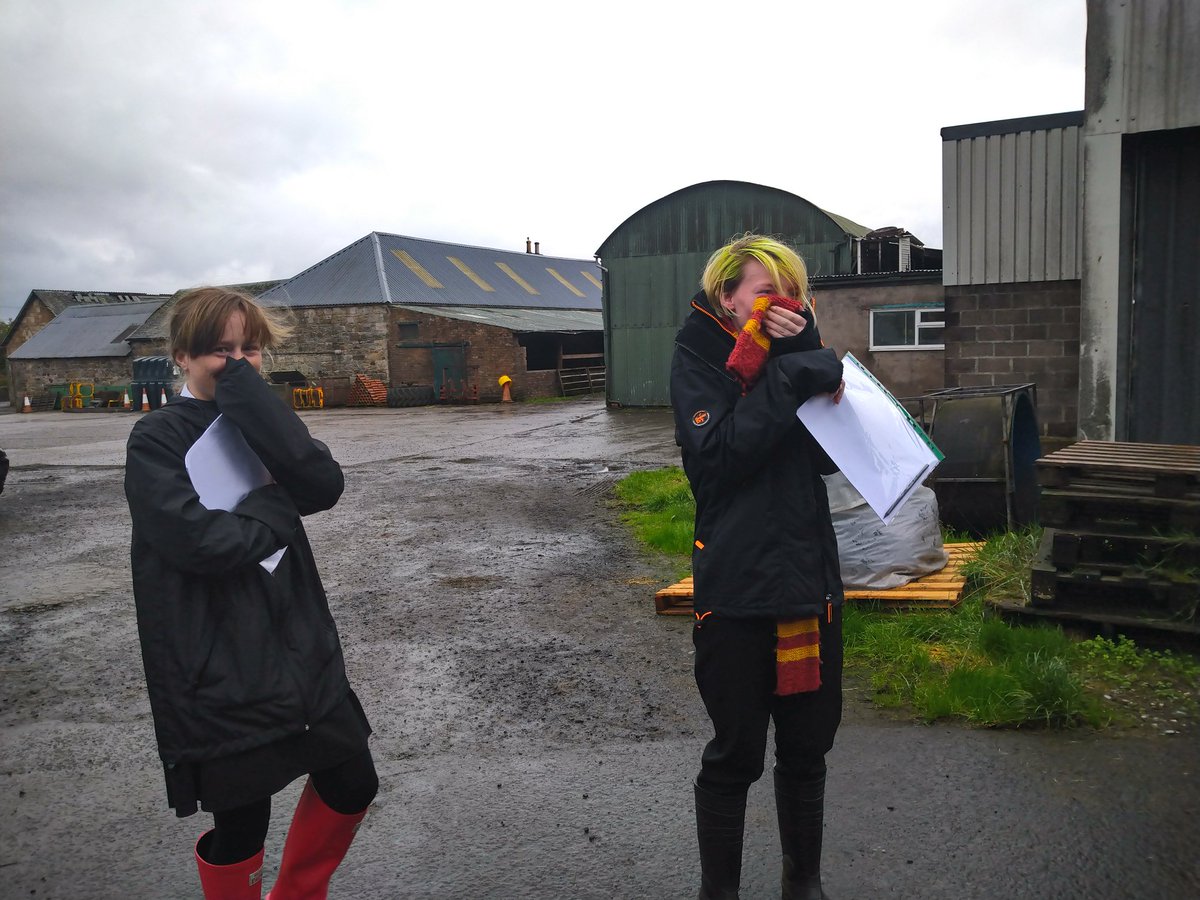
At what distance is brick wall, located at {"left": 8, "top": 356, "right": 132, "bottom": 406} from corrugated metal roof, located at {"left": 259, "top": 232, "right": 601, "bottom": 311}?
29.8ft

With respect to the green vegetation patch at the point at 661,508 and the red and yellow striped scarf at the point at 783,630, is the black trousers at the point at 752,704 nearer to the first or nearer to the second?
the red and yellow striped scarf at the point at 783,630

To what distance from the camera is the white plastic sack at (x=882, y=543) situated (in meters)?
5.70

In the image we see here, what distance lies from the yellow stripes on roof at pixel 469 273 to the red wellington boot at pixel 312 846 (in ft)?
129

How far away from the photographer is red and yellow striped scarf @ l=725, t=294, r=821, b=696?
247cm

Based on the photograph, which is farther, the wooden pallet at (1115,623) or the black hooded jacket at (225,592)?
the wooden pallet at (1115,623)

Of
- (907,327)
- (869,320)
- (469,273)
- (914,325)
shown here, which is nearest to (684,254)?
(869,320)

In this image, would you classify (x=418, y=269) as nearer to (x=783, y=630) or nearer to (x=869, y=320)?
(x=869, y=320)

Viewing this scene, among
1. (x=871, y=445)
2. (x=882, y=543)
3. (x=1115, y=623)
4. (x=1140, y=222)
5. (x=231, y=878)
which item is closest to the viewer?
(x=231, y=878)

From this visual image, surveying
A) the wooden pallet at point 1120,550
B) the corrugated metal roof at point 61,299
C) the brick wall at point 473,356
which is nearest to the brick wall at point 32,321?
the corrugated metal roof at point 61,299

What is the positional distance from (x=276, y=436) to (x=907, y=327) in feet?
54.9

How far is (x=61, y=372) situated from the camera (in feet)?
139

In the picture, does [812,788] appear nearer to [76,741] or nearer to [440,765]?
[440,765]

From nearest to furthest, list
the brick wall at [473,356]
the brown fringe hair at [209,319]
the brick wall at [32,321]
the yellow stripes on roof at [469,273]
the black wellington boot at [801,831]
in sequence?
the brown fringe hair at [209,319]
the black wellington boot at [801,831]
the brick wall at [473,356]
the yellow stripes on roof at [469,273]
the brick wall at [32,321]

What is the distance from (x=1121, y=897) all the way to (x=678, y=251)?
76.8 ft
